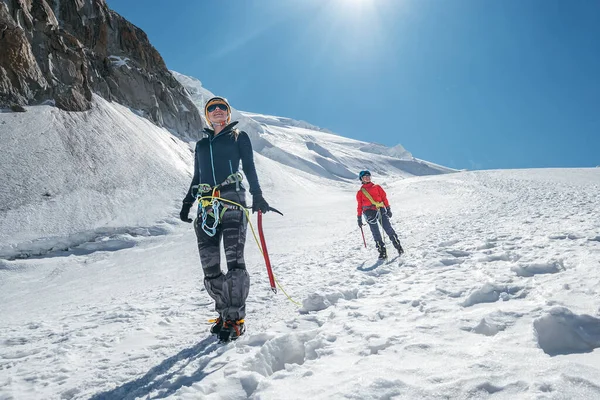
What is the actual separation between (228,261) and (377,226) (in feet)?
19.1

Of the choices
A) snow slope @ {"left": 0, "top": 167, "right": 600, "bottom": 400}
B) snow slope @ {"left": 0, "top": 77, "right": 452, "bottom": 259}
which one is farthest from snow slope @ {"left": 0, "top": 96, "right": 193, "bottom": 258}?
snow slope @ {"left": 0, "top": 167, "right": 600, "bottom": 400}

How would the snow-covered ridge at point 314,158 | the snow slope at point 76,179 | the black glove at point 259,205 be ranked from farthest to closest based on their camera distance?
the snow-covered ridge at point 314,158 → the snow slope at point 76,179 → the black glove at point 259,205

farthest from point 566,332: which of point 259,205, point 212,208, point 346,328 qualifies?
point 212,208

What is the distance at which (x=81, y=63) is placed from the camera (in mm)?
29609

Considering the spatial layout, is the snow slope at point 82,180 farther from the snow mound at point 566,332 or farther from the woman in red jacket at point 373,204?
the snow mound at point 566,332

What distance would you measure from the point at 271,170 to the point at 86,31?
27601 millimetres

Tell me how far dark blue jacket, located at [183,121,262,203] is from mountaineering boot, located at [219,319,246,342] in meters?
1.65

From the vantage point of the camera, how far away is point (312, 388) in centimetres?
240

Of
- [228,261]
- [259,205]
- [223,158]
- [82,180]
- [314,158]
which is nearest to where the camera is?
[228,261]

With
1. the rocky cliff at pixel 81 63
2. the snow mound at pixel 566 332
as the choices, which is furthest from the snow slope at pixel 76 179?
the snow mound at pixel 566 332

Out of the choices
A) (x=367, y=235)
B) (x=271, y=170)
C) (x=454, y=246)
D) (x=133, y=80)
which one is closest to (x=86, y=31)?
(x=133, y=80)

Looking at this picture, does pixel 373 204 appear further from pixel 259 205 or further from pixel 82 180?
pixel 82 180

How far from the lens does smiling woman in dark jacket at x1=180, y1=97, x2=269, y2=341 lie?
13.1ft

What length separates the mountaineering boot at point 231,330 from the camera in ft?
12.3
